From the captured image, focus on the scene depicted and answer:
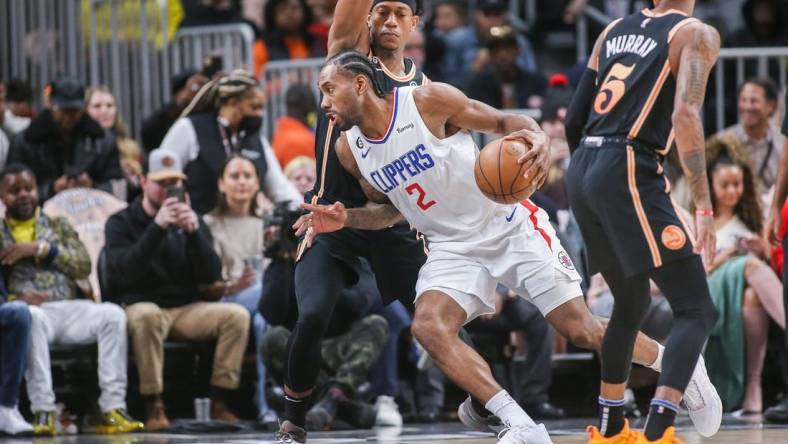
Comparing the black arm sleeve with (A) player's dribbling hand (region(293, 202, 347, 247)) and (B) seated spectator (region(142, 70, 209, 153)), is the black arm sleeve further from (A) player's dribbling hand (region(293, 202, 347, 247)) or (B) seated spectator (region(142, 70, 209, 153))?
(B) seated spectator (region(142, 70, 209, 153))

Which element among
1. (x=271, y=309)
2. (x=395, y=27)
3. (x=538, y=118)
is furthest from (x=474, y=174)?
(x=538, y=118)

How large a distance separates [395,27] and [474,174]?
1.10m

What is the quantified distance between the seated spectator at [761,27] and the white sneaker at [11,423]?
7.83 metres

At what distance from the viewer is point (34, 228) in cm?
988

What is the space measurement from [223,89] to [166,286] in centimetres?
169

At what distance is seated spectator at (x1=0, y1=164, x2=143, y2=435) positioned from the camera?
9320 mm

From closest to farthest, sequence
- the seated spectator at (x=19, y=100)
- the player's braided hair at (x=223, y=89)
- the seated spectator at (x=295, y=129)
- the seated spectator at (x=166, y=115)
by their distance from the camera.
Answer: the player's braided hair at (x=223, y=89)
the seated spectator at (x=295, y=129)
the seated spectator at (x=166, y=115)
the seated spectator at (x=19, y=100)

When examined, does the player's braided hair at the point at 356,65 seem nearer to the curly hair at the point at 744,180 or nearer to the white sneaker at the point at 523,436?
the white sneaker at the point at 523,436

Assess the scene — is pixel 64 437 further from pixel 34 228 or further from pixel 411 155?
pixel 411 155

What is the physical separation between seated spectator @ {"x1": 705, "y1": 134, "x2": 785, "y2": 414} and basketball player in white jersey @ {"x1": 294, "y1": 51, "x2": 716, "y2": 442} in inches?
144

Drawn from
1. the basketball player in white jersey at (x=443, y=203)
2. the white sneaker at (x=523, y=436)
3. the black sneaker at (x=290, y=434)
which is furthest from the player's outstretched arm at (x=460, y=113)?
the black sneaker at (x=290, y=434)

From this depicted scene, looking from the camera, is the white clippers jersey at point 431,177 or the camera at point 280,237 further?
the camera at point 280,237

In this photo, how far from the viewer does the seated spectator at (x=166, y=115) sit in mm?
12133

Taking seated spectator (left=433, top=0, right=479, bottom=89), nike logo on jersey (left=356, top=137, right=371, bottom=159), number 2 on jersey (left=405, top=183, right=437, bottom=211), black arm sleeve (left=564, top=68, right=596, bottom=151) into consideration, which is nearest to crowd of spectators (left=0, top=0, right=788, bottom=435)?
black arm sleeve (left=564, top=68, right=596, bottom=151)
